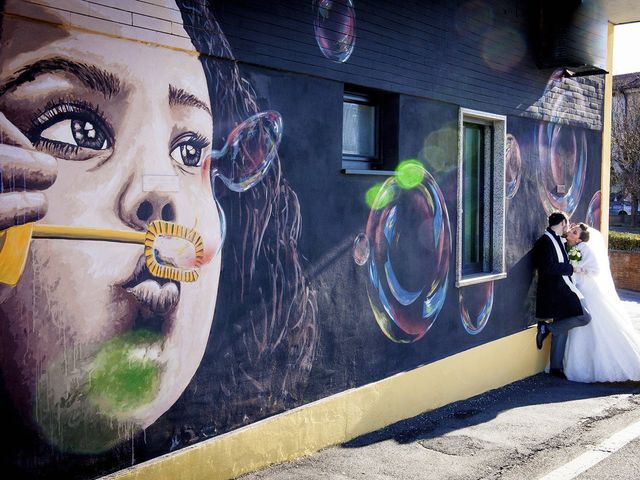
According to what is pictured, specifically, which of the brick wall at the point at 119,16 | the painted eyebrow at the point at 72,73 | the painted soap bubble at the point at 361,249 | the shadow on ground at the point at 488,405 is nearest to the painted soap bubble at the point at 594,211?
the shadow on ground at the point at 488,405

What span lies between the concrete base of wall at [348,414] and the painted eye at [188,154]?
184 centimetres

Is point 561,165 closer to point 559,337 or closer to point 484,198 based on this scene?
point 484,198

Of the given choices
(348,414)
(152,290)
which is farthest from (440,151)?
(152,290)

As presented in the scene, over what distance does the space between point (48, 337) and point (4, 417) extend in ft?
1.51

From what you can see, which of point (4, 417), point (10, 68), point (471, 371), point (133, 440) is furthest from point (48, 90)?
point (471, 371)

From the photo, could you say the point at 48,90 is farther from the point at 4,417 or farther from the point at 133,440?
the point at 133,440

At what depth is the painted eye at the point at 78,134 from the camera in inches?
158

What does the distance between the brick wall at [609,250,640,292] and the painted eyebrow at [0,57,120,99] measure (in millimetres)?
15303

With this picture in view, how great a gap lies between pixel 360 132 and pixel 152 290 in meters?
2.73

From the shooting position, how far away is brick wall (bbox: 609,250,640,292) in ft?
56.0

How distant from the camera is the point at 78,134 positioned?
414 centimetres

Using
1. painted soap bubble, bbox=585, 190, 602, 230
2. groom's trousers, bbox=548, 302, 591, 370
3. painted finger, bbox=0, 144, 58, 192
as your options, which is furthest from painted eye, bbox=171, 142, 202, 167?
painted soap bubble, bbox=585, 190, 602, 230

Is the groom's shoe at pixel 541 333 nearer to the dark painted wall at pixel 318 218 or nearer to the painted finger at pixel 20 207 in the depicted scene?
the dark painted wall at pixel 318 218

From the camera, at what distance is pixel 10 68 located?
3.82m
